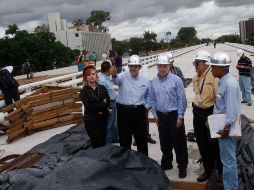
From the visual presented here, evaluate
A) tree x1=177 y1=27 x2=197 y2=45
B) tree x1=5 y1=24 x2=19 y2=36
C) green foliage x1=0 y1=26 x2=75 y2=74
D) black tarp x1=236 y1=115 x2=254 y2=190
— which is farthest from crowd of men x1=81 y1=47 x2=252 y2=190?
tree x1=177 y1=27 x2=197 y2=45

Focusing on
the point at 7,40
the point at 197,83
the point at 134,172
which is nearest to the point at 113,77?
the point at 197,83

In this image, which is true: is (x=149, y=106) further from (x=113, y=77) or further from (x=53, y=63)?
(x=53, y=63)

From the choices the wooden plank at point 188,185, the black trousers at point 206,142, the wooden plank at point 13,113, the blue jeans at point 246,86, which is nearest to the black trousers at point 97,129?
the wooden plank at point 188,185

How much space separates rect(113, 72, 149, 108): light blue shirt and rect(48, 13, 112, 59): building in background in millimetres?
90239

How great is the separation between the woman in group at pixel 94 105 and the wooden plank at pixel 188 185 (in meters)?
1.25

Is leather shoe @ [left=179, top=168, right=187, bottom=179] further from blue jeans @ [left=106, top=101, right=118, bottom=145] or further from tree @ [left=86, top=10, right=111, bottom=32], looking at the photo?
tree @ [left=86, top=10, right=111, bottom=32]

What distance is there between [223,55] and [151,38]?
10096 centimetres

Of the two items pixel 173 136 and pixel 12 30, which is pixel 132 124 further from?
pixel 12 30

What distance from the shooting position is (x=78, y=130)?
819 cm


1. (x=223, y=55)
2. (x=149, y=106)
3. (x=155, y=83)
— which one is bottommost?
Result: (x=149, y=106)

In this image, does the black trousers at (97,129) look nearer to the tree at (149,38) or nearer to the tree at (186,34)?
the tree at (149,38)

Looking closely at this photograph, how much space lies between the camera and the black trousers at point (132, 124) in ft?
19.4

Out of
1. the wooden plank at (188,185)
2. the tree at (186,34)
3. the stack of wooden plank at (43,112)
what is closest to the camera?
the wooden plank at (188,185)

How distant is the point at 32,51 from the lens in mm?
48812
